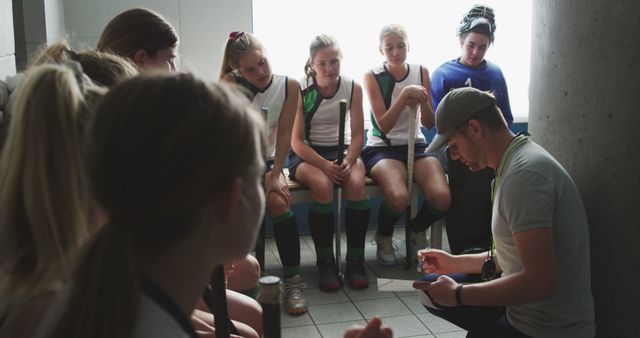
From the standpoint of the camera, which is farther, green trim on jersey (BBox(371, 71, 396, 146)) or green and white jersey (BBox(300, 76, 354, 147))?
green trim on jersey (BBox(371, 71, 396, 146))

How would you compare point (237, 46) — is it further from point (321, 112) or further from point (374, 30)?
point (374, 30)

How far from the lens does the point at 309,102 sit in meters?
3.79

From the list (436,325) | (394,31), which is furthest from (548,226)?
(394,31)

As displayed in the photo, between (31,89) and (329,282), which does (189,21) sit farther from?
(31,89)

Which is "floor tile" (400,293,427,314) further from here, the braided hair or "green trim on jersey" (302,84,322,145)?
the braided hair

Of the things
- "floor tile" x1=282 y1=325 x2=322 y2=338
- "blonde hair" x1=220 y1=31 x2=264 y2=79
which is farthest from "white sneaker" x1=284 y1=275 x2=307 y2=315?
"blonde hair" x1=220 y1=31 x2=264 y2=79

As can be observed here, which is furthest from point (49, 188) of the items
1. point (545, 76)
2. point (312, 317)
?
point (312, 317)

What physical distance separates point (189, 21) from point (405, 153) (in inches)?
63.8

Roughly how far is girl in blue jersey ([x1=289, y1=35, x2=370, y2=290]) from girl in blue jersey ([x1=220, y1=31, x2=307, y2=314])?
0.16m

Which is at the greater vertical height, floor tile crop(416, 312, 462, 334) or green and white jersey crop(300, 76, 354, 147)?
green and white jersey crop(300, 76, 354, 147)

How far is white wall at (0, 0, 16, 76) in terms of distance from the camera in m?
2.03

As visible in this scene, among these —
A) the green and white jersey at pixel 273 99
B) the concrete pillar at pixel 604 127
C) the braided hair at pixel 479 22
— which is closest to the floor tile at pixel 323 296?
the green and white jersey at pixel 273 99

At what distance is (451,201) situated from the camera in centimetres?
365

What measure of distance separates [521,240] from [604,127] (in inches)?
23.7
